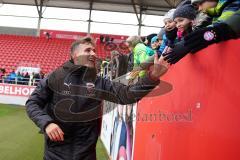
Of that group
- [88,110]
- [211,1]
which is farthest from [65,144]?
[211,1]

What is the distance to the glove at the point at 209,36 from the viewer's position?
218 cm

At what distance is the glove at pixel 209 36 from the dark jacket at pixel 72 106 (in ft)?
2.50

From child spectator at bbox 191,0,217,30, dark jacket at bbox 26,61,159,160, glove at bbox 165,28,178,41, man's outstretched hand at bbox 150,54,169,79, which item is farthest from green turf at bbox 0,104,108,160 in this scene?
child spectator at bbox 191,0,217,30

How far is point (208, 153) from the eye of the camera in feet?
7.54

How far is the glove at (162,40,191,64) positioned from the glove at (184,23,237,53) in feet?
0.17

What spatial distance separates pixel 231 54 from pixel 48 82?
153cm

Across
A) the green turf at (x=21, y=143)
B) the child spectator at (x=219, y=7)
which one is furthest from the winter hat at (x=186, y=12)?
the green turf at (x=21, y=143)

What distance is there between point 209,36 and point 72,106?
1329 mm

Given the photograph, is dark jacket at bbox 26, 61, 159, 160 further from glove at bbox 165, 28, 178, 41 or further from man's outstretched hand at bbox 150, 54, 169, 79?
glove at bbox 165, 28, 178, 41

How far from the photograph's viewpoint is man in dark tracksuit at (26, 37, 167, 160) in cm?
315

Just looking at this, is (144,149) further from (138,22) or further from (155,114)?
(138,22)

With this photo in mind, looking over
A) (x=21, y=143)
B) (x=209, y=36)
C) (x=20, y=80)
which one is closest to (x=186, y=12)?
(x=209, y=36)

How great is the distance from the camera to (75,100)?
324cm

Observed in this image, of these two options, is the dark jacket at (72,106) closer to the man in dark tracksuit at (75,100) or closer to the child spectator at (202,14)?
the man in dark tracksuit at (75,100)
